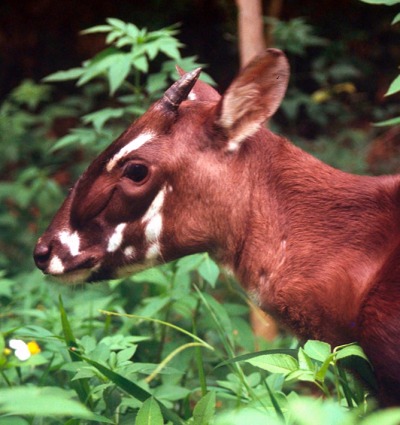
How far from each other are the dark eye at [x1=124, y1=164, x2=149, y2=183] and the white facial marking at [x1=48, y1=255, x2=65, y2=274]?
0.47 m

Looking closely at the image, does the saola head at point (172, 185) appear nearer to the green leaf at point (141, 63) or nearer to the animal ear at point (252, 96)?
the animal ear at point (252, 96)

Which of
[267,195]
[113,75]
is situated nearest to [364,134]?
[113,75]

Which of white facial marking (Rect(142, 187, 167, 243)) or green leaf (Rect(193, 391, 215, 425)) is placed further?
white facial marking (Rect(142, 187, 167, 243))

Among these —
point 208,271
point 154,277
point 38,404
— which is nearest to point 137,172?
point 208,271

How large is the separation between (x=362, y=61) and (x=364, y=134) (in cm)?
101

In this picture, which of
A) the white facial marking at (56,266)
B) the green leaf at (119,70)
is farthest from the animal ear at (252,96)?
the green leaf at (119,70)

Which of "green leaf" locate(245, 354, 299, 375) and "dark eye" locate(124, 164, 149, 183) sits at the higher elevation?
"dark eye" locate(124, 164, 149, 183)

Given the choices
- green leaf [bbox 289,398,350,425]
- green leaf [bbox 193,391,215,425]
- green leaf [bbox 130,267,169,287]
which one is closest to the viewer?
green leaf [bbox 289,398,350,425]

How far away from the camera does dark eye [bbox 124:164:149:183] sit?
3494mm

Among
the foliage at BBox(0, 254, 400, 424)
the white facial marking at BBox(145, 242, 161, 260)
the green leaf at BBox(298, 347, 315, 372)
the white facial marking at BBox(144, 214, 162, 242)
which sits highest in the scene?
the white facial marking at BBox(144, 214, 162, 242)

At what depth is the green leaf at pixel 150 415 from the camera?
9.21 feet

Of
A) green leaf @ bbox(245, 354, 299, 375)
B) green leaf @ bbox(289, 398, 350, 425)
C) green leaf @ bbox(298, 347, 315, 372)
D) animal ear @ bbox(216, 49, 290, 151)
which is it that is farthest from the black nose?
green leaf @ bbox(289, 398, 350, 425)

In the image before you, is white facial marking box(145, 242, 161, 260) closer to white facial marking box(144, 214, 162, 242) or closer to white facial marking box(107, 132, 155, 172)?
white facial marking box(144, 214, 162, 242)

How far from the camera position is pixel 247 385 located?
3338 millimetres
